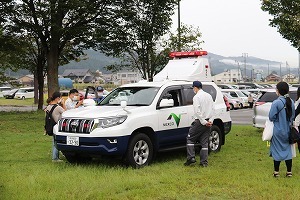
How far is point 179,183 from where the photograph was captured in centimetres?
701

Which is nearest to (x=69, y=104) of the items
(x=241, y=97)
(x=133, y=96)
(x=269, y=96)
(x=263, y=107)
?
(x=133, y=96)

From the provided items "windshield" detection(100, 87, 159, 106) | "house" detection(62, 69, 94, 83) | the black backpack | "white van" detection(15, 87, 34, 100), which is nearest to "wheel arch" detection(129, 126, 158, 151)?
"windshield" detection(100, 87, 159, 106)

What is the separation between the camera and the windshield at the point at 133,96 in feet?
30.2

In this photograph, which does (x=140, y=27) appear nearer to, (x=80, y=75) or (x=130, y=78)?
(x=130, y=78)

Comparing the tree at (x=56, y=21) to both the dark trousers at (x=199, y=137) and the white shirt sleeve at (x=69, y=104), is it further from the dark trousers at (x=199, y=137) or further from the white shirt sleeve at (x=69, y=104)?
the dark trousers at (x=199, y=137)

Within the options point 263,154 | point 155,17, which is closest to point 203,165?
point 263,154

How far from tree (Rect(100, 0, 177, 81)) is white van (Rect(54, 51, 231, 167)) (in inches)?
476

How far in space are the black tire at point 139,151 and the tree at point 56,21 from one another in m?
12.1

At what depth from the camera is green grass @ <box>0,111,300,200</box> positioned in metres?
6.35

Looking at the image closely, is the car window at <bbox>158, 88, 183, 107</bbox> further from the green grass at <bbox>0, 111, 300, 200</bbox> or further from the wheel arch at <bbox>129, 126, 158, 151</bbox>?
the green grass at <bbox>0, 111, 300, 200</bbox>

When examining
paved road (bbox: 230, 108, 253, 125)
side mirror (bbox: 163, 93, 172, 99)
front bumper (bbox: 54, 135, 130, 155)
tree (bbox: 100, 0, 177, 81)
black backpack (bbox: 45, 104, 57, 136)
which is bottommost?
paved road (bbox: 230, 108, 253, 125)

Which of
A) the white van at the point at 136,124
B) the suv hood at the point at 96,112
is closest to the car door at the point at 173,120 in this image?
the white van at the point at 136,124

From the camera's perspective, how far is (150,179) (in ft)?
24.0

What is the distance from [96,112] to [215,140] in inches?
136
